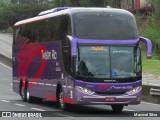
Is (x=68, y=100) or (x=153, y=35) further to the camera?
(x=153, y=35)

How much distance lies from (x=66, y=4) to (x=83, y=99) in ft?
194

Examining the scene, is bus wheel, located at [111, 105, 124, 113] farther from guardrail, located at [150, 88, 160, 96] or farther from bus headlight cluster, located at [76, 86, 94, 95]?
guardrail, located at [150, 88, 160, 96]

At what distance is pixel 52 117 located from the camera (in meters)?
18.2

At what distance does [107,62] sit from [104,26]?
1.37 m

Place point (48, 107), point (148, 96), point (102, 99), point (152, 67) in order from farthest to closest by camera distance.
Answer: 1. point (152, 67)
2. point (148, 96)
3. point (48, 107)
4. point (102, 99)

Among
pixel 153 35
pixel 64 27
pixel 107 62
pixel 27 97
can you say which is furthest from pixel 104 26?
pixel 153 35

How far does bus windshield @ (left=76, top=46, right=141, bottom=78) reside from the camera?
19234 millimetres

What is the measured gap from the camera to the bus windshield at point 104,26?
19656 millimetres

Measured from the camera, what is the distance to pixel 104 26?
19.9 m

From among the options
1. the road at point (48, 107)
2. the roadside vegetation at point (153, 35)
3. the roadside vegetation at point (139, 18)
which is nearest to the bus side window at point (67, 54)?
the road at point (48, 107)

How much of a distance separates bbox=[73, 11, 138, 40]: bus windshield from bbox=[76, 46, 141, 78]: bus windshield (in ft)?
1.61

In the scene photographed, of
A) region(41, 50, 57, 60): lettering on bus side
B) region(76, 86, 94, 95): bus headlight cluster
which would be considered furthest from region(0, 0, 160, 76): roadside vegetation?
region(76, 86, 94, 95): bus headlight cluster

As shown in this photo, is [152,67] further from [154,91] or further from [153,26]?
[154,91]

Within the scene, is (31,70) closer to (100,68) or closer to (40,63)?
(40,63)
